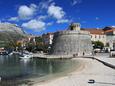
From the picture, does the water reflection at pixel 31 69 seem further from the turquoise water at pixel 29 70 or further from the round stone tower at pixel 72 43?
the round stone tower at pixel 72 43

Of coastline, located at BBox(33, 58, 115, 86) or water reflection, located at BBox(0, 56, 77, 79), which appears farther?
water reflection, located at BBox(0, 56, 77, 79)

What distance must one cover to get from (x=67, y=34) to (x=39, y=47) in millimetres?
35260

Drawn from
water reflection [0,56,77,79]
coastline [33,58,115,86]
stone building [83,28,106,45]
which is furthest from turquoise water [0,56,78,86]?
stone building [83,28,106,45]

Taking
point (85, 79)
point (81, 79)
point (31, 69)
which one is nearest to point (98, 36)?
point (31, 69)

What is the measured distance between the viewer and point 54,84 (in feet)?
64.5

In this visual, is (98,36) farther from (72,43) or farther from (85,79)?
(85,79)

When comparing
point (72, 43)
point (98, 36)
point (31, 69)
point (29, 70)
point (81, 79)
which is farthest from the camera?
point (98, 36)

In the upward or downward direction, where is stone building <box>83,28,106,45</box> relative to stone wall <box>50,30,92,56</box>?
upward

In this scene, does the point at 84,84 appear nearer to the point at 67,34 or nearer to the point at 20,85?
the point at 20,85

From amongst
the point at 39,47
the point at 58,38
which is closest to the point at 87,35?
the point at 58,38

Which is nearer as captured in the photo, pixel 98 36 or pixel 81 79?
pixel 81 79

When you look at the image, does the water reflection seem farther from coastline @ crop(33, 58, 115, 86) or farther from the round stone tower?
the round stone tower

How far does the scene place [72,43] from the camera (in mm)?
69562

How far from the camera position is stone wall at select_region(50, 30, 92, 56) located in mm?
69250
